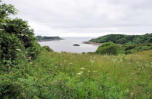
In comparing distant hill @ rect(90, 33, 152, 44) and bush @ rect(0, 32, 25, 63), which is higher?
distant hill @ rect(90, 33, 152, 44)

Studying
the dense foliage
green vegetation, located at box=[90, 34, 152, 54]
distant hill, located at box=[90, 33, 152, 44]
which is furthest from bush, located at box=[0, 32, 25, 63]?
distant hill, located at box=[90, 33, 152, 44]

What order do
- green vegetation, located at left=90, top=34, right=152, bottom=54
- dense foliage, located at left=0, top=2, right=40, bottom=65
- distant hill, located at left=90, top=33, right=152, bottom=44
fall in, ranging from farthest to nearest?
distant hill, located at left=90, top=33, right=152, bottom=44 → green vegetation, located at left=90, top=34, right=152, bottom=54 → dense foliage, located at left=0, top=2, right=40, bottom=65

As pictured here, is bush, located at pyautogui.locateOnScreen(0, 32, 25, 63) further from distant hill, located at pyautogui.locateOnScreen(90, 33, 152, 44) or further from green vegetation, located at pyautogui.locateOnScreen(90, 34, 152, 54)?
distant hill, located at pyautogui.locateOnScreen(90, 33, 152, 44)

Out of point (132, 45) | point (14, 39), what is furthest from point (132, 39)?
point (14, 39)

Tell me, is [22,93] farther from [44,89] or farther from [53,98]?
[53,98]

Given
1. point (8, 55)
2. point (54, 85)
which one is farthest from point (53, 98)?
point (8, 55)

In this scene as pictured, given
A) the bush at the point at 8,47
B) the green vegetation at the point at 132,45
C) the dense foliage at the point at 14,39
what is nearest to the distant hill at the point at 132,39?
the green vegetation at the point at 132,45

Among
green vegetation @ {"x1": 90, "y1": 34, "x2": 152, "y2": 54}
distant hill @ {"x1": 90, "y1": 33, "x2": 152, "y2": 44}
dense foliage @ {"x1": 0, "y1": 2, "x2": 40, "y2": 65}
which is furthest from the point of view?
distant hill @ {"x1": 90, "y1": 33, "x2": 152, "y2": 44}

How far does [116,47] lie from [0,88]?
78.0 feet

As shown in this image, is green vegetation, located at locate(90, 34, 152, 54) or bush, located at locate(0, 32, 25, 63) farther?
green vegetation, located at locate(90, 34, 152, 54)

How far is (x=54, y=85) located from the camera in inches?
81.8

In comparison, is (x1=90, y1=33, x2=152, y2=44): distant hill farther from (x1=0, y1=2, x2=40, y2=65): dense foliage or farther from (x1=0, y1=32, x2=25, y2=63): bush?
(x1=0, y1=32, x2=25, y2=63): bush

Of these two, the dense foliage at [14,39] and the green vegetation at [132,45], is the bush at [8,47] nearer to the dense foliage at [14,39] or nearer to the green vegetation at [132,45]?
the dense foliage at [14,39]

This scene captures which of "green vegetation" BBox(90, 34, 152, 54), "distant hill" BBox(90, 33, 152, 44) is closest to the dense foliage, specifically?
"green vegetation" BBox(90, 34, 152, 54)
